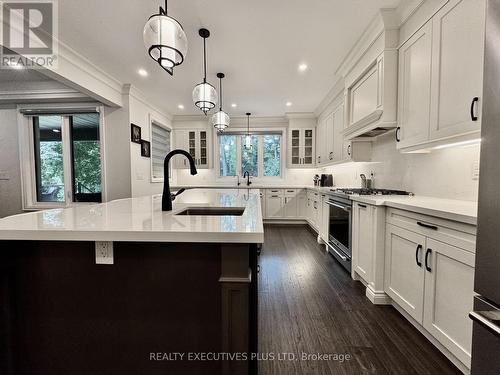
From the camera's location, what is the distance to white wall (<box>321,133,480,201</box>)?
1755 millimetres

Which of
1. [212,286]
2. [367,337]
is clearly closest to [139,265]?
[212,286]

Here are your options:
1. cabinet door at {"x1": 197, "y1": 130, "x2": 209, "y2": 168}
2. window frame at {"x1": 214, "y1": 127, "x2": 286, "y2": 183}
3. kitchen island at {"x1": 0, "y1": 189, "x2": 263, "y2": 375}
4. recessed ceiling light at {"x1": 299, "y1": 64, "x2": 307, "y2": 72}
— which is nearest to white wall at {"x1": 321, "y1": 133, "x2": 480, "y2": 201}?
recessed ceiling light at {"x1": 299, "y1": 64, "x2": 307, "y2": 72}

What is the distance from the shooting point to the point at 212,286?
0.99m

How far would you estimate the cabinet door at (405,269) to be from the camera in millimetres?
1565

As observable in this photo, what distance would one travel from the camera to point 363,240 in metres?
2.24

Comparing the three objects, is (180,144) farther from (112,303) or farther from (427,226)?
(427,226)

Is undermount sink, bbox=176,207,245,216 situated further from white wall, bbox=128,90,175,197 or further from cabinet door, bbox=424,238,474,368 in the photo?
white wall, bbox=128,90,175,197

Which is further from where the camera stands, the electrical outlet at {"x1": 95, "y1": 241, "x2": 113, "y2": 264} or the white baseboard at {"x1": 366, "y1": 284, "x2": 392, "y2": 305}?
the white baseboard at {"x1": 366, "y1": 284, "x2": 392, "y2": 305}

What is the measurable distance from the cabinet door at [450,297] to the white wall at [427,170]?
718 millimetres

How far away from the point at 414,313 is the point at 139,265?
191cm

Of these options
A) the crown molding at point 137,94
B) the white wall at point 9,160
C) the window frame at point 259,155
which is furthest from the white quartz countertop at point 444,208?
the white wall at point 9,160

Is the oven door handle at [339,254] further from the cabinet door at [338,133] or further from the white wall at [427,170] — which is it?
the cabinet door at [338,133]

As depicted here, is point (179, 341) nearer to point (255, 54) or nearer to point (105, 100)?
point (255, 54)

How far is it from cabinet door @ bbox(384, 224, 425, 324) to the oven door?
0.64 m
